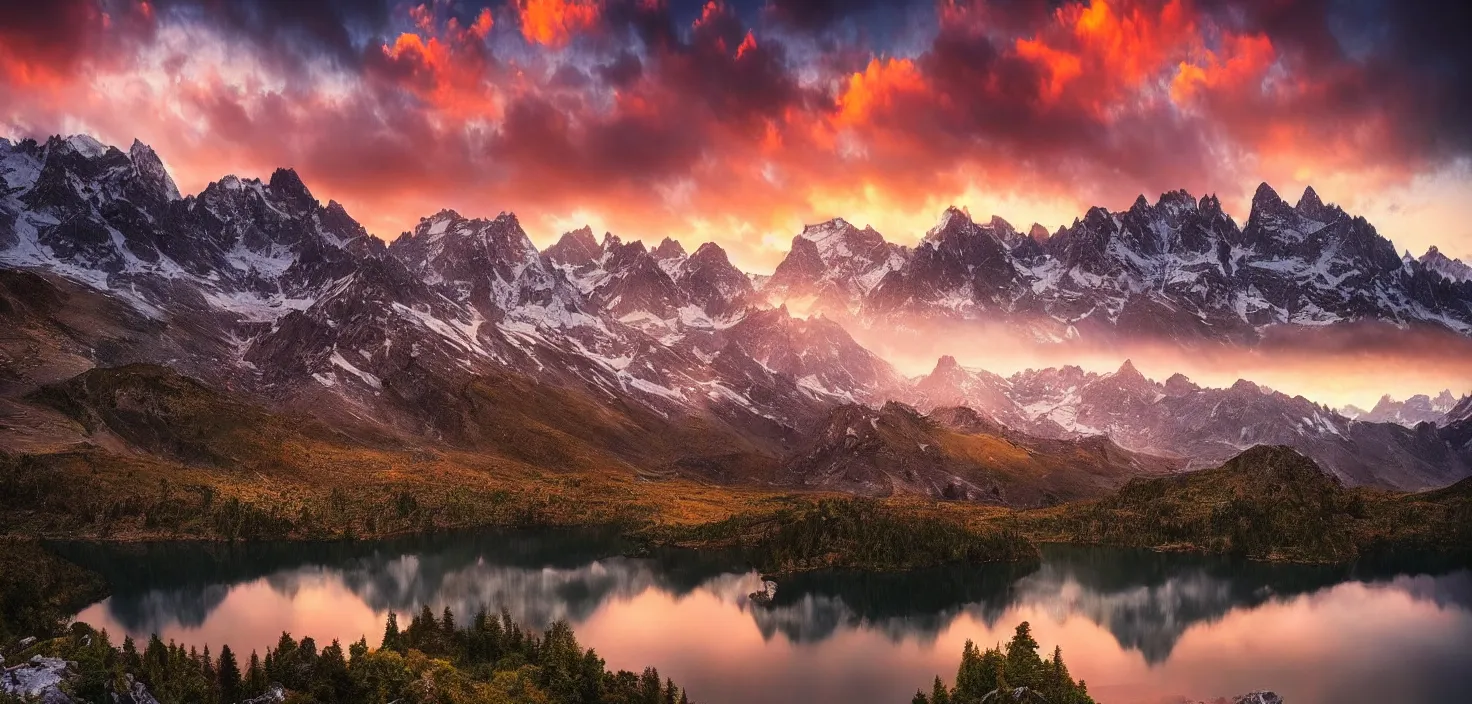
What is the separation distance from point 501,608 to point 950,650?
282 ft

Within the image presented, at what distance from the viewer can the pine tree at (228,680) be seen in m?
106

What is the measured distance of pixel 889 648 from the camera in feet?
541

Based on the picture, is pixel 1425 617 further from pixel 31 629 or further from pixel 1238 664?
pixel 31 629

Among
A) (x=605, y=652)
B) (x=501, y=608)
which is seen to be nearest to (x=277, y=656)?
(x=605, y=652)

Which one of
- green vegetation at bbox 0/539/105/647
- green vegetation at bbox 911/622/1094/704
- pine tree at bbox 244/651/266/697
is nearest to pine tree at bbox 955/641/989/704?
green vegetation at bbox 911/622/1094/704

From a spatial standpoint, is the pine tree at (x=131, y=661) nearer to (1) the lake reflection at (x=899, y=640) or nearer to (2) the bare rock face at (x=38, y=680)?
(2) the bare rock face at (x=38, y=680)

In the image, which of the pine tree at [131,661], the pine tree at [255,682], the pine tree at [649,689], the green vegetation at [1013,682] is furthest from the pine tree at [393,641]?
the green vegetation at [1013,682]

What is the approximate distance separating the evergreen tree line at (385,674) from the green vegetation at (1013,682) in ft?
107

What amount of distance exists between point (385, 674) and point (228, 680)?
71.4 ft

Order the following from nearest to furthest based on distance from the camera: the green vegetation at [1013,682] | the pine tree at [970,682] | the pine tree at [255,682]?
the green vegetation at [1013,682] → the pine tree at [255,682] → the pine tree at [970,682]

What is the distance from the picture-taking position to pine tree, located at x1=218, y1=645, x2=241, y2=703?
349 ft

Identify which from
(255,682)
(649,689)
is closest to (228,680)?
(255,682)

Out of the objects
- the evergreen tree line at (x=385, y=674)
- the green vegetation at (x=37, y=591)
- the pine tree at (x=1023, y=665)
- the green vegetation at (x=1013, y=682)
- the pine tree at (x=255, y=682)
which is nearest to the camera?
the evergreen tree line at (x=385, y=674)

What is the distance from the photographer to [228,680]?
10912 centimetres
